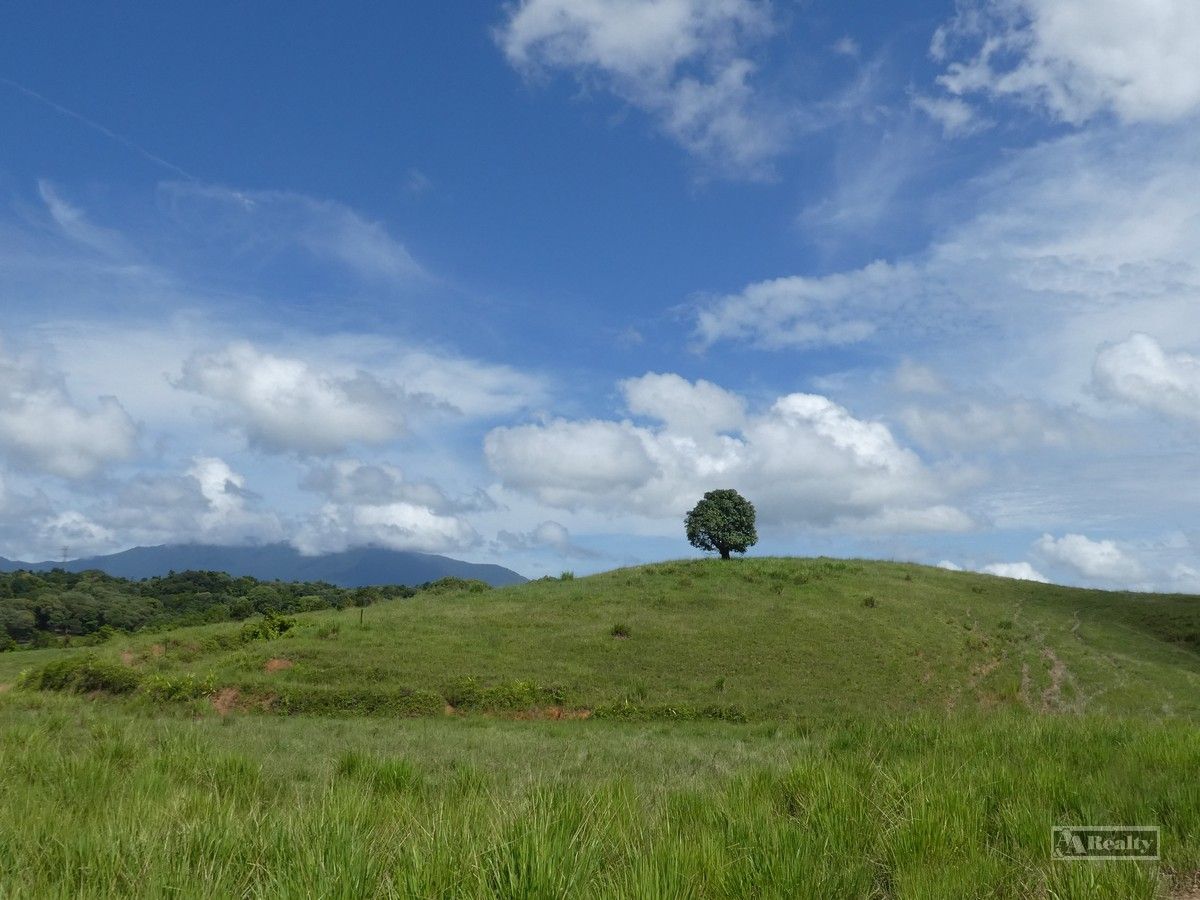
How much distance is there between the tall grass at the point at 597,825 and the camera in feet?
15.3

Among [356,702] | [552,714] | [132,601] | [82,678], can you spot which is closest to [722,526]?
[552,714]

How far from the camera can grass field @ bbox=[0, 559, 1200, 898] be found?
15.9 ft

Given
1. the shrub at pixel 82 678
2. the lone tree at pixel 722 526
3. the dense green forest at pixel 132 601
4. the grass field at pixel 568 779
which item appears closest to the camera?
the grass field at pixel 568 779

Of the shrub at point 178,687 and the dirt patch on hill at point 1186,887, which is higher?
the dirt patch on hill at point 1186,887

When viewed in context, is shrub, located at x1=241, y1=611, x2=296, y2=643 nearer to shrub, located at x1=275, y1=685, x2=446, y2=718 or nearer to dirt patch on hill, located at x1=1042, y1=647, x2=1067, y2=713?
shrub, located at x1=275, y1=685, x2=446, y2=718

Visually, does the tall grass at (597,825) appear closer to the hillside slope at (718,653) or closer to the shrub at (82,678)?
the hillside slope at (718,653)

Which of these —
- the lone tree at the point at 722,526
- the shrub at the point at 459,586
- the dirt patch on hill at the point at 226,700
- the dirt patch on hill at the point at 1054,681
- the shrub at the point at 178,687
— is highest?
the lone tree at the point at 722,526

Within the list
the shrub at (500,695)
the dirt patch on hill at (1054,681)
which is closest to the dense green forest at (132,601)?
the shrub at (500,695)

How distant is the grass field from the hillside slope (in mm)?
216

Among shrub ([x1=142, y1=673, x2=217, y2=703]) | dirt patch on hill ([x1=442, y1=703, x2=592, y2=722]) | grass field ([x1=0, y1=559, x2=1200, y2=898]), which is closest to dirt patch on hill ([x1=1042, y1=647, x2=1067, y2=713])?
grass field ([x1=0, y1=559, x2=1200, y2=898])

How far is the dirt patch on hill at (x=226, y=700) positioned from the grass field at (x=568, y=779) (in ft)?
0.32

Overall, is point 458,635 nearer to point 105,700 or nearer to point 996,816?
point 105,700

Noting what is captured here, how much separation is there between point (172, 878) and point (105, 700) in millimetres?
25417

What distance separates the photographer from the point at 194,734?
10359 millimetres
